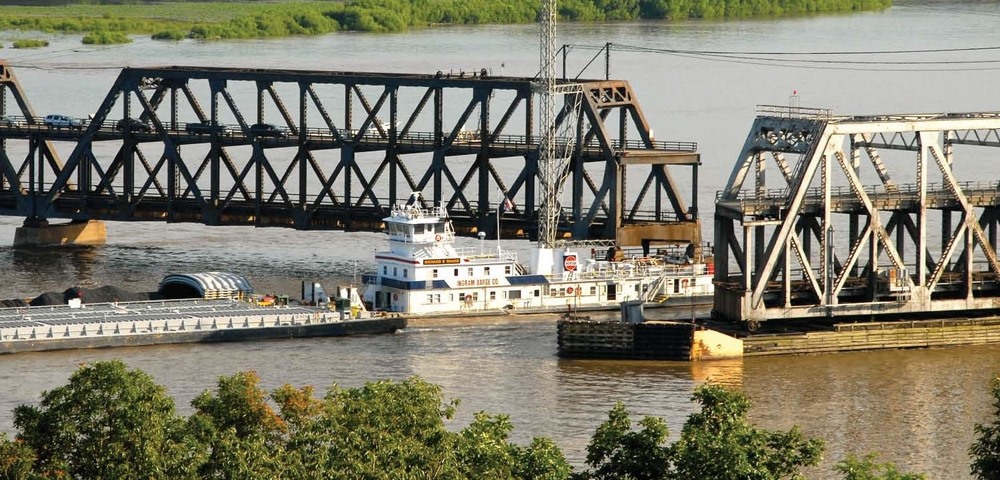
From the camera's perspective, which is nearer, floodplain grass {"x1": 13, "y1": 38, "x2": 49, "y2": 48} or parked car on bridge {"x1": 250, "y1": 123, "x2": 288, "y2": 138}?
parked car on bridge {"x1": 250, "y1": 123, "x2": 288, "y2": 138}

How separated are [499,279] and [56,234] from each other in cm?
2737

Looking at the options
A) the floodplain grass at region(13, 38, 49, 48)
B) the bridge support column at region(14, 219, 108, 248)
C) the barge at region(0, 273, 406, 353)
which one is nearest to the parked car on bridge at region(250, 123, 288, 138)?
the bridge support column at region(14, 219, 108, 248)

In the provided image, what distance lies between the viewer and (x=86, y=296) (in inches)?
3105

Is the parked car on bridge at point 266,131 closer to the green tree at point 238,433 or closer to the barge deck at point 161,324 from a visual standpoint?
the barge deck at point 161,324

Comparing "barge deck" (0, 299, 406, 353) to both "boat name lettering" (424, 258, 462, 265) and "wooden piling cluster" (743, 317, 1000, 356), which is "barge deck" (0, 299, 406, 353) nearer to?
"boat name lettering" (424, 258, 462, 265)

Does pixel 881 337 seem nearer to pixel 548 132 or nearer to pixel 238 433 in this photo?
pixel 548 132

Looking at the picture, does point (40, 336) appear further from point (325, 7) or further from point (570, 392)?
point (325, 7)

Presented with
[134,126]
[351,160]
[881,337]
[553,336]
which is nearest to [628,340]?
[553,336]

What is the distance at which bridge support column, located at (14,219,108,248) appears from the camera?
98.8 metres

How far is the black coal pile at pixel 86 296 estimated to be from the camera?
78500mm

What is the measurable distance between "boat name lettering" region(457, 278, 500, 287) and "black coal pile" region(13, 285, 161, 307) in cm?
1133

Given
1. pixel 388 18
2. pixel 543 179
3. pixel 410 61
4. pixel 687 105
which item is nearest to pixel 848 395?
pixel 543 179

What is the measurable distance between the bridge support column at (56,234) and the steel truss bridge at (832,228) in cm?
3539

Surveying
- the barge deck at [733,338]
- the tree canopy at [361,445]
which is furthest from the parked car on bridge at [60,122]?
the tree canopy at [361,445]
